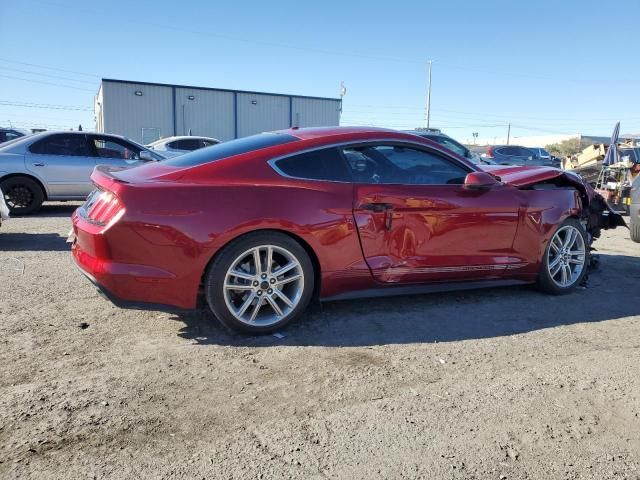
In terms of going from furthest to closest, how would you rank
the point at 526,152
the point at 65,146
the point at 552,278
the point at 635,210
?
the point at 526,152 → the point at 65,146 → the point at 635,210 → the point at 552,278

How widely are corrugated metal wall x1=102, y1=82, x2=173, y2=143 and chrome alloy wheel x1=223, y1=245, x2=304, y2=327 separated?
29.1 m

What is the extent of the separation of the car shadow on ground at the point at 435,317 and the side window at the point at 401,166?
1.07m

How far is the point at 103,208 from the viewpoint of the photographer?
11.9 ft

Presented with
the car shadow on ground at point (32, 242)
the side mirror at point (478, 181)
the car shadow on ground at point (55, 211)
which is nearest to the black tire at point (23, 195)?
the car shadow on ground at point (55, 211)

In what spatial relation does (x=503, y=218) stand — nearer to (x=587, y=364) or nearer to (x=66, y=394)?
(x=587, y=364)

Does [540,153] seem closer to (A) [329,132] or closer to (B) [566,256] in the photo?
(B) [566,256]

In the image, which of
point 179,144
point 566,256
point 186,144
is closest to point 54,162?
point 179,144

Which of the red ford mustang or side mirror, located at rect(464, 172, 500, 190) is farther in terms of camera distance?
side mirror, located at rect(464, 172, 500, 190)

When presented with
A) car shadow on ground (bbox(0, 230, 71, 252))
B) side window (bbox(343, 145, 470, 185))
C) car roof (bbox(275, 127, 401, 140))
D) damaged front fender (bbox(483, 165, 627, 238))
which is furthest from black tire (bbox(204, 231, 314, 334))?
car shadow on ground (bbox(0, 230, 71, 252))

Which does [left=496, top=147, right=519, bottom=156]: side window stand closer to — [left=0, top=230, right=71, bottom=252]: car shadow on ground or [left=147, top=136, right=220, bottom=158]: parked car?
[left=147, top=136, right=220, bottom=158]: parked car

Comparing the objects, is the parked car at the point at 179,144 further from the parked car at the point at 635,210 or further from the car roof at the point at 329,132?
the car roof at the point at 329,132

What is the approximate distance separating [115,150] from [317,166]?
7.03 m

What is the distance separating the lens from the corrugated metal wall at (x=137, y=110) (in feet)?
98.7

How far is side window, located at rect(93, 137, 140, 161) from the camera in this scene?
9.79 m
